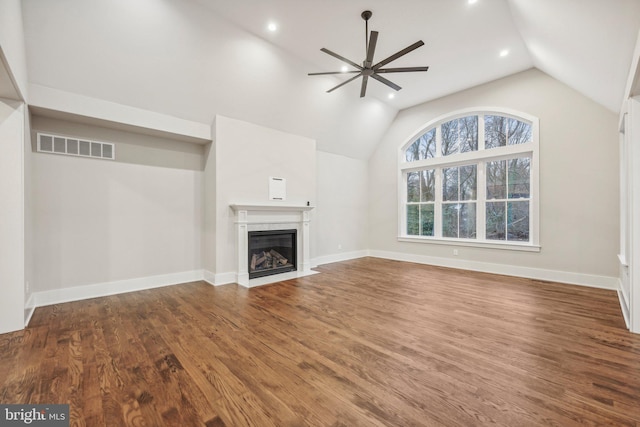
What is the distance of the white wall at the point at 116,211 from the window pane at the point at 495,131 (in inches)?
227

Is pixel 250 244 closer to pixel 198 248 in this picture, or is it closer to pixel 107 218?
pixel 198 248

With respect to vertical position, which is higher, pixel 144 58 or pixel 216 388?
pixel 144 58

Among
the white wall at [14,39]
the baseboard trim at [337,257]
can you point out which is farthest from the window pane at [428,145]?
the white wall at [14,39]

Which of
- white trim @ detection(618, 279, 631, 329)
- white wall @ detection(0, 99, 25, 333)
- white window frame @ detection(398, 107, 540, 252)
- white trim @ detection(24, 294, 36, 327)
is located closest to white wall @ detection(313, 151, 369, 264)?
white window frame @ detection(398, 107, 540, 252)

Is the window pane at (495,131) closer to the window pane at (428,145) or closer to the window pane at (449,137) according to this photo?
the window pane at (449,137)

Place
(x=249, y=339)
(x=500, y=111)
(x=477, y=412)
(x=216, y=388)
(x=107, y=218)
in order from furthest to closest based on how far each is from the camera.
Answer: (x=500, y=111) < (x=107, y=218) < (x=249, y=339) < (x=216, y=388) < (x=477, y=412)

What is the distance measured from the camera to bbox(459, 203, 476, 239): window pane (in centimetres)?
580

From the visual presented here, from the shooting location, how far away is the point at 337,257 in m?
6.78

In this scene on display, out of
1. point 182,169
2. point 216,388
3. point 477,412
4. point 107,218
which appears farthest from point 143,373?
point 182,169

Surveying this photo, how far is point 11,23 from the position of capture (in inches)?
90.3

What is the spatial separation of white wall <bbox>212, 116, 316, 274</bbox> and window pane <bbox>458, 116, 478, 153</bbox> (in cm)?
342

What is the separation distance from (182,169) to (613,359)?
5.81 meters

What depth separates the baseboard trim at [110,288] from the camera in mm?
3537

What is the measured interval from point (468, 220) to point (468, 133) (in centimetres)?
192
